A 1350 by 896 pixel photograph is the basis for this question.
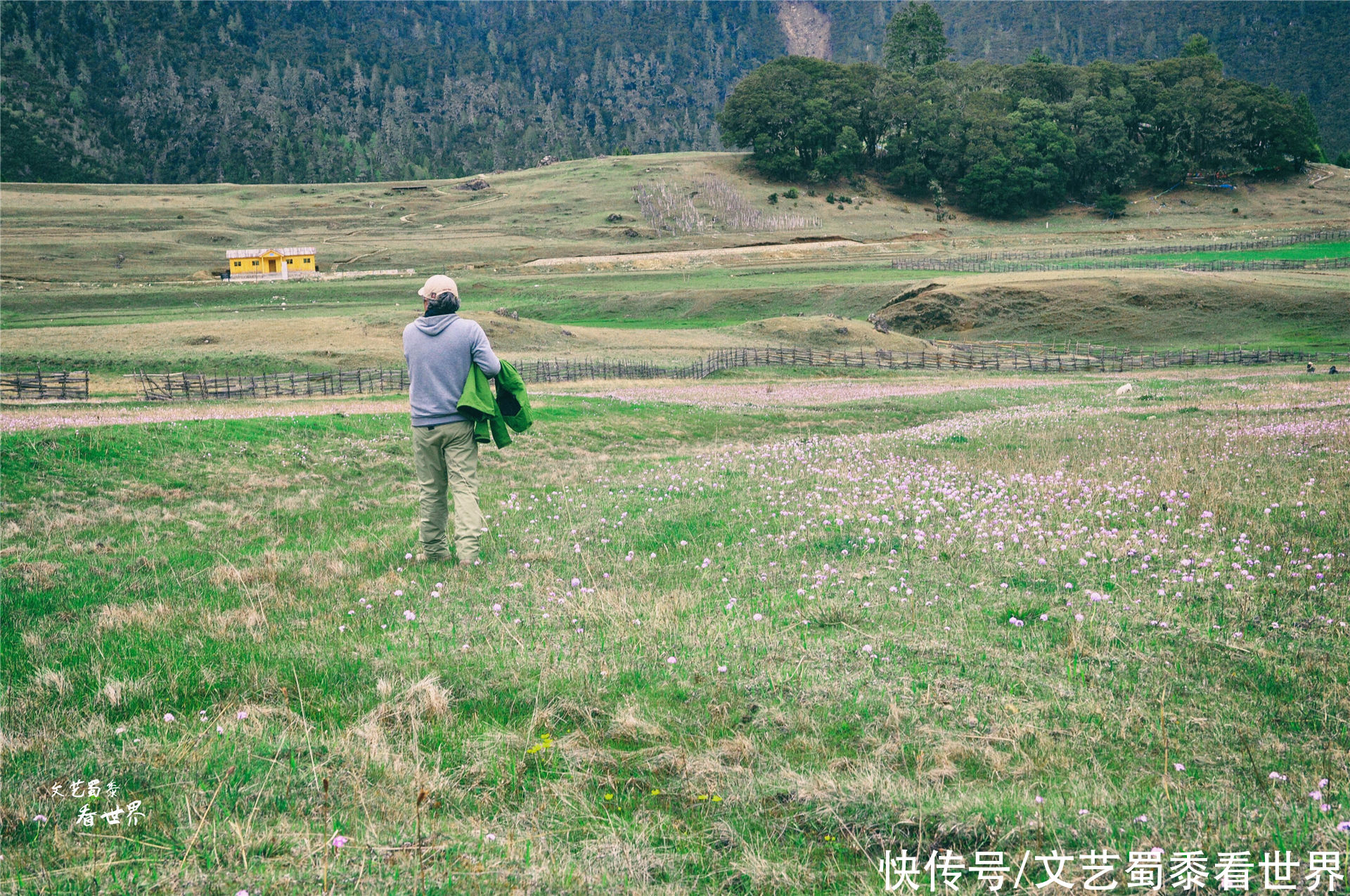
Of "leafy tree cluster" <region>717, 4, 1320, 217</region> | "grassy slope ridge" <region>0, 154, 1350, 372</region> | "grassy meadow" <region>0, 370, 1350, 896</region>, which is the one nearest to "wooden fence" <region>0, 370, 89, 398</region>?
"grassy slope ridge" <region>0, 154, 1350, 372</region>

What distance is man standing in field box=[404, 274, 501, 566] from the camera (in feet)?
32.6

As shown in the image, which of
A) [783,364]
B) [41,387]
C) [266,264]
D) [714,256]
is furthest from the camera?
[714,256]

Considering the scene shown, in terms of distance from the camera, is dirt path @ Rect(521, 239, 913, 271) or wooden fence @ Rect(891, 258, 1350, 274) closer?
wooden fence @ Rect(891, 258, 1350, 274)

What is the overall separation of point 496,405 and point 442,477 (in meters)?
1.04

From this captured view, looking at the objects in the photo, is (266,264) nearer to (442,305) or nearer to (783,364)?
(783,364)

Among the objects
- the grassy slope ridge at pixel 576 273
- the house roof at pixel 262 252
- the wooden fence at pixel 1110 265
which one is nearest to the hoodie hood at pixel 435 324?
the grassy slope ridge at pixel 576 273

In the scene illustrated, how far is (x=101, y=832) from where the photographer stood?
4297 mm

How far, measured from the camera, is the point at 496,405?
1020 cm

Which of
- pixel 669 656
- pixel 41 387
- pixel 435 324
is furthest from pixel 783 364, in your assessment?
pixel 669 656

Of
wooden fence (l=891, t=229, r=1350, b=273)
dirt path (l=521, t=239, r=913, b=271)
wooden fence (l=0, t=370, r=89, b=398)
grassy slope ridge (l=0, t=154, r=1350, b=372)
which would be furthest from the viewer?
dirt path (l=521, t=239, r=913, b=271)

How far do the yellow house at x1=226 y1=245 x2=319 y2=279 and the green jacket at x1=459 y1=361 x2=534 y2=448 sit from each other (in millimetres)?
107892

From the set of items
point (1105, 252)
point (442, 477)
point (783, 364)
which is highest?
point (1105, 252)

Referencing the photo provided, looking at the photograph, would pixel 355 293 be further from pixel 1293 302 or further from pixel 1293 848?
pixel 1293 848

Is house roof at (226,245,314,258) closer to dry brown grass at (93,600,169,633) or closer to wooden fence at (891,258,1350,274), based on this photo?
wooden fence at (891,258,1350,274)
